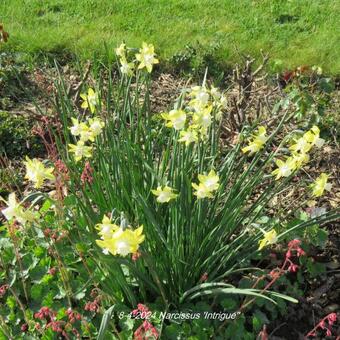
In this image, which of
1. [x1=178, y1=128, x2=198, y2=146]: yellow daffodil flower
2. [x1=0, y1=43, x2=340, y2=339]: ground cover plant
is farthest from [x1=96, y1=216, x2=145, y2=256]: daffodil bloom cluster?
[x1=178, y1=128, x2=198, y2=146]: yellow daffodil flower

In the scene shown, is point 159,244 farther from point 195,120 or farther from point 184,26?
point 184,26

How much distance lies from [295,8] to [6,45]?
2.45m

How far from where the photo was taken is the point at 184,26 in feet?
15.2

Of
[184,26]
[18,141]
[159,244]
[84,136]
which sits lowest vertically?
[18,141]

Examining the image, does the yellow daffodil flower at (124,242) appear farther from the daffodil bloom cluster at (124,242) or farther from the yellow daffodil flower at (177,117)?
the yellow daffodil flower at (177,117)

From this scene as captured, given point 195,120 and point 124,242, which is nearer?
point 124,242

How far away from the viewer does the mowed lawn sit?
14.2 ft

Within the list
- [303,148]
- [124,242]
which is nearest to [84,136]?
[124,242]

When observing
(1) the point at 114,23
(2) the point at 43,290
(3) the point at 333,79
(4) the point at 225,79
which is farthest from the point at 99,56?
(2) the point at 43,290

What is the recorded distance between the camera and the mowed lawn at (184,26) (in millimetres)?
4320

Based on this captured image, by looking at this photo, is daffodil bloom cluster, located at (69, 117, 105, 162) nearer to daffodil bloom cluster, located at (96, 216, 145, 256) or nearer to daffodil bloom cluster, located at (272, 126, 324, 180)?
daffodil bloom cluster, located at (96, 216, 145, 256)

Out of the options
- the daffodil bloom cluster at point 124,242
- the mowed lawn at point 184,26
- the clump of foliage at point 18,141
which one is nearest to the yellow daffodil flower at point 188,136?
the daffodil bloom cluster at point 124,242

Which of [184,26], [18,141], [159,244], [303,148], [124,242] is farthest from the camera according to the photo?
[184,26]

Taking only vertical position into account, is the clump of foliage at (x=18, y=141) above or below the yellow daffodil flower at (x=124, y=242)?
below
